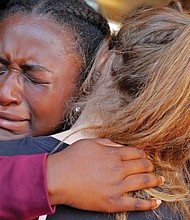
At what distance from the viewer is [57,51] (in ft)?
3.33

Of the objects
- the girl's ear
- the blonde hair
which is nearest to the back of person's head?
the blonde hair

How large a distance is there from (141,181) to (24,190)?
18cm

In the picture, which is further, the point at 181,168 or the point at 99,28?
the point at 99,28

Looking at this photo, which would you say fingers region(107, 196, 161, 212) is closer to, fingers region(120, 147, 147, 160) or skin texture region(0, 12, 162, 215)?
fingers region(120, 147, 147, 160)

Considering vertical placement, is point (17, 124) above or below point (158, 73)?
below

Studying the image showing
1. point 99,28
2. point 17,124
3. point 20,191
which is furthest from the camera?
point 99,28

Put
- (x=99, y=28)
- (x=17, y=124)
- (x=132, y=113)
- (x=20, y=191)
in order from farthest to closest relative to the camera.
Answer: (x=99, y=28)
(x=17, y=124)
(x=132, y=113)
(x=20, y=191)

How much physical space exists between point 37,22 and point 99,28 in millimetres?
155

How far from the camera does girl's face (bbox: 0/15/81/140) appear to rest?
99 centimetres

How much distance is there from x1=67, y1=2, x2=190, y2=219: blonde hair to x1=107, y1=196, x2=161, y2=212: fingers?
0.02m

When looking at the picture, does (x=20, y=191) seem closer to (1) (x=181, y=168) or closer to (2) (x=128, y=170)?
(2) (x=128, y=170)

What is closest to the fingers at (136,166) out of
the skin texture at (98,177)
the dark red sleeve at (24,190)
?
the skin texture at (98,177)

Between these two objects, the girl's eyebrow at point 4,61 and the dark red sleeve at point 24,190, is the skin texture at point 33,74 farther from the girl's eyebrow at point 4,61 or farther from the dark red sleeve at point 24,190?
the dark red sleeve at point 24,190

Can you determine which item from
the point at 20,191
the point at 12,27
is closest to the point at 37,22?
the point at 12,27
